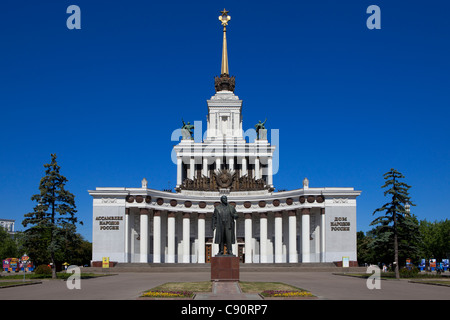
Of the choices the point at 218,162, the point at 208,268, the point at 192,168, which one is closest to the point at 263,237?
the point at 208,268

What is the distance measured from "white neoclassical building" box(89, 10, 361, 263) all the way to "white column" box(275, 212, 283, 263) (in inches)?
5.5

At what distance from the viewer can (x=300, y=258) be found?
72.4 m

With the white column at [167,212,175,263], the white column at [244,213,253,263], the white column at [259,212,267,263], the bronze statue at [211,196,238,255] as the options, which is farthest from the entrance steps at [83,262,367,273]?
the bronze statue at [211,196,238,255]

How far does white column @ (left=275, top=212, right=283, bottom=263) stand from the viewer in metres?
73.6

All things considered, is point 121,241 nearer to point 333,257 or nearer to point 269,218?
point 269,218

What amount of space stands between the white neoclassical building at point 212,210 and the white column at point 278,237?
5.5 inches

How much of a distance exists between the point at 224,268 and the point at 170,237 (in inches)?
1704

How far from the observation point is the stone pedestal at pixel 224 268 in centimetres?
3086

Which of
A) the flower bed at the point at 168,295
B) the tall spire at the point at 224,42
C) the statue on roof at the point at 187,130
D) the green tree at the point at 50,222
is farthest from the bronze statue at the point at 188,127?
the flower bed at the point at 168,295

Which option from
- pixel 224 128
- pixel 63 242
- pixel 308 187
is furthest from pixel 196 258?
pixel 63 242

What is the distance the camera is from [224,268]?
30.9 meters

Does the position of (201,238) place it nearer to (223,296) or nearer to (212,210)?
(212,210)

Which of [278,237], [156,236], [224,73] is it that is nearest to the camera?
[156,236]

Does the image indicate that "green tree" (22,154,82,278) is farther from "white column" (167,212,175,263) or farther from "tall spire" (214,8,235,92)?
"tall spire" (214,8,235,92)
